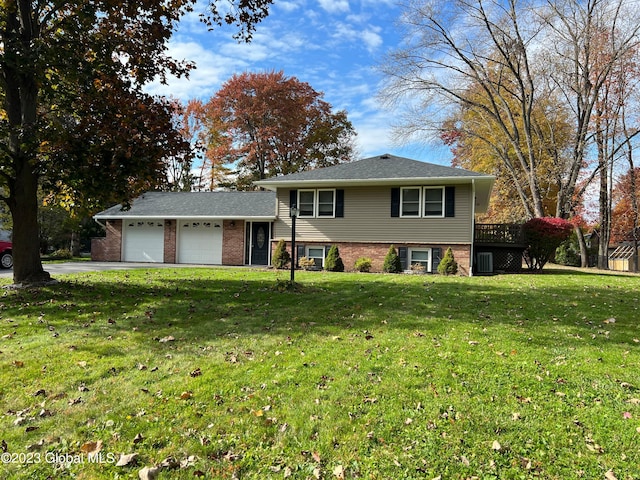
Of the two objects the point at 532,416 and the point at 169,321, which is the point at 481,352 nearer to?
the point at 532,416

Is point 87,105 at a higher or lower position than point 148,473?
higher

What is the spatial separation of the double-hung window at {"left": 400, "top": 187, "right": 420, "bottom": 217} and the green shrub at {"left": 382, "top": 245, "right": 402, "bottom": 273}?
162cm

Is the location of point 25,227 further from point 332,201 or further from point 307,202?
point 332,201

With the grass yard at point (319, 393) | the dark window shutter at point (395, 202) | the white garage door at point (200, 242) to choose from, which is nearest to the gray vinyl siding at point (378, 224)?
the dark window shutter at point (395, 202)

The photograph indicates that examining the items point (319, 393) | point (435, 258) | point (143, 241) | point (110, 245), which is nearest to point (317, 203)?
point (435, 258)

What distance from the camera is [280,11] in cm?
969

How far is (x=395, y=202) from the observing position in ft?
50.7

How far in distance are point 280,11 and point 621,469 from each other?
1065cm

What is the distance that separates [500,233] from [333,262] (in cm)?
719

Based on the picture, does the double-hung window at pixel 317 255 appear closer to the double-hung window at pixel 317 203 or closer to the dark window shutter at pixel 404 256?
the double-hung window at pixel 317 203

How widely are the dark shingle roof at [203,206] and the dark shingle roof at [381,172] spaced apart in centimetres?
260

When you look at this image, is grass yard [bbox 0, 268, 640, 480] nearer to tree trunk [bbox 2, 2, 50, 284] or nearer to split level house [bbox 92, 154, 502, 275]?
tree trunk [bbox 2, 2, 50, 284]

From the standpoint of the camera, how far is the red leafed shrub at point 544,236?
14.9 metres

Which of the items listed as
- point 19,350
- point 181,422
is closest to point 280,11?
point 19,350
